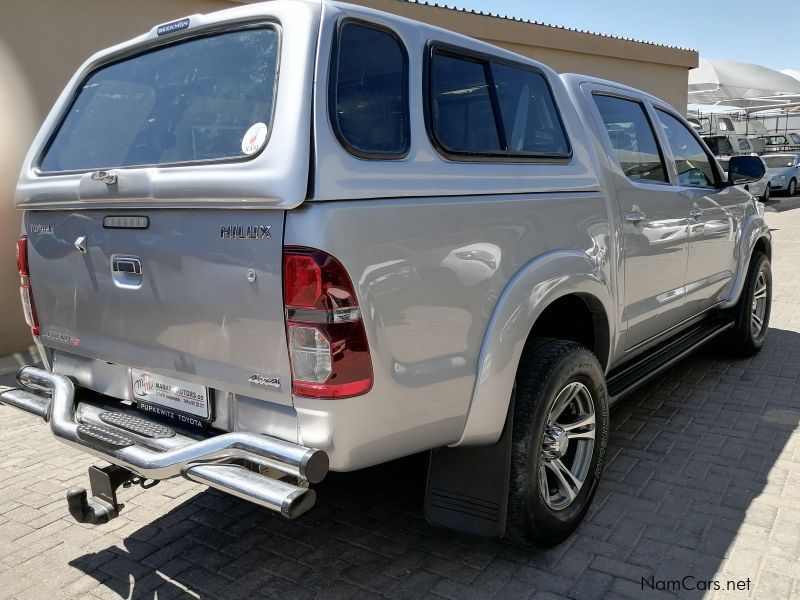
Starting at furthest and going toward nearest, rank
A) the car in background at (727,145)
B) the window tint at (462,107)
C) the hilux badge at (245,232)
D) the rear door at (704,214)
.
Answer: the car in background at (727,145)
the rear door at (704,214)
the window tint at (462,107)
the hilux badge at (245,232)

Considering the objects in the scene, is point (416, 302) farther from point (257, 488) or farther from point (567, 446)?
point (567, 446)

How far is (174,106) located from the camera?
8.81 ft

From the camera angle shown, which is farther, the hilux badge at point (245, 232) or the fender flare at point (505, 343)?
the fender flare at point (505, 343)

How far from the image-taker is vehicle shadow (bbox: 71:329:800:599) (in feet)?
9.23

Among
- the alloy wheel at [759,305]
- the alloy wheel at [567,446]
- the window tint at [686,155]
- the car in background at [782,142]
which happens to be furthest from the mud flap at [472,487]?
the car in background at [782,142]

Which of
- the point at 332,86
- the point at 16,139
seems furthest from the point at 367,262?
the point at 16,139

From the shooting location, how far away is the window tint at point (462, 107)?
2.62 m

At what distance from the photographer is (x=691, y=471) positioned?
373cm

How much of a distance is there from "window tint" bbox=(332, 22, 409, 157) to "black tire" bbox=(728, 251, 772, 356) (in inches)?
159

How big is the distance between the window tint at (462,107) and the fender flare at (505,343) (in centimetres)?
53

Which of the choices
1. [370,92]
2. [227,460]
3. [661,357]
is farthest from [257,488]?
[661,357]

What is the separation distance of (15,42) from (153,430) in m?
5.04

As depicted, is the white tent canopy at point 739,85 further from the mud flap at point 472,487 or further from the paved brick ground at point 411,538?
the mud flap at point 472,487

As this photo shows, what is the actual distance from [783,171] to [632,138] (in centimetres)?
2065
